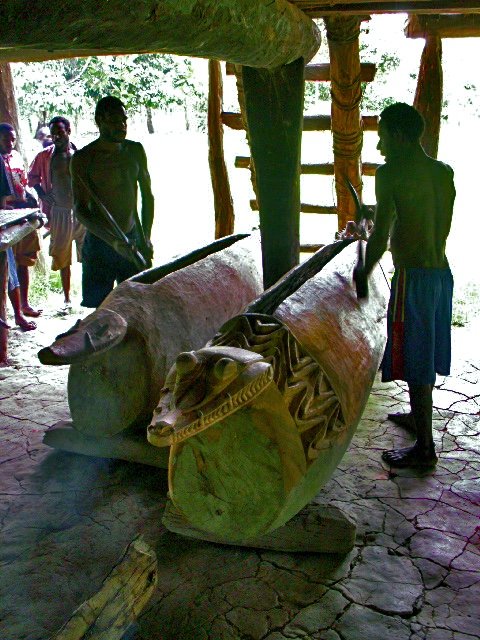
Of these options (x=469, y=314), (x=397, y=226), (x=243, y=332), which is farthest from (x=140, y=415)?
(x=469, y=314)

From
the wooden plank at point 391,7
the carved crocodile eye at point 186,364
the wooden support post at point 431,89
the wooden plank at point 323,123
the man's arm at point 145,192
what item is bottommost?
the carved crocodile eye at point 186,364

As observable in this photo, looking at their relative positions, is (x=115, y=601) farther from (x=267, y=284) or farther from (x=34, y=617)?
(x=267, y=284)

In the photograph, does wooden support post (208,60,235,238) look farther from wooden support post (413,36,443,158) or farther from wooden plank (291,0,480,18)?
wooden plank (291,0,480,18)

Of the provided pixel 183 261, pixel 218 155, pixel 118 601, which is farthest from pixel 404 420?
pixel 218 155

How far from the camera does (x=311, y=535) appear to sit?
9.09ft

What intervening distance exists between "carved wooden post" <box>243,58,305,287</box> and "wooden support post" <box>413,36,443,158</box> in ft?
5.42

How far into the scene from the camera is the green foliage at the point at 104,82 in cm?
937

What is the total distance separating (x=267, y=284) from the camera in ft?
13.6

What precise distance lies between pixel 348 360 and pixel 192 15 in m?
1.63

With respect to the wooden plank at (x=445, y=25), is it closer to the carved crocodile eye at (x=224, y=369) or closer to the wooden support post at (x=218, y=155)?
the wooden support post at (x=218, y=155)

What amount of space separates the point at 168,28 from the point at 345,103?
10.8 ft

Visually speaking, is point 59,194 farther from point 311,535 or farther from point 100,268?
point 311,535

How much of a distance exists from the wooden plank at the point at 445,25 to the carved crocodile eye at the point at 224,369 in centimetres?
387

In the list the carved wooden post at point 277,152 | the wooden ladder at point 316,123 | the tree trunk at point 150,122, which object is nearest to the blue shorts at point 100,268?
the carved wooden post at point 277,152
